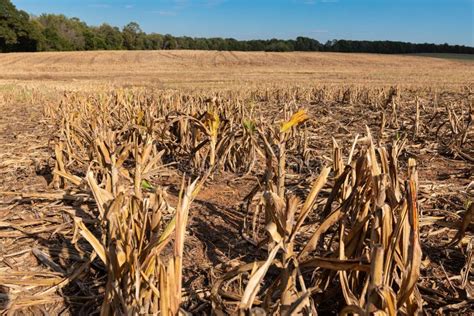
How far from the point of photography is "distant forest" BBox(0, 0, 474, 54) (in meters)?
51.2

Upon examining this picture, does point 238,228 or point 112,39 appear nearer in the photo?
point 238,228

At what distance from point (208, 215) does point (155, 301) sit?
4.68 feet

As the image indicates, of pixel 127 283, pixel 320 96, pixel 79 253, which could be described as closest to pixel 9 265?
pixel 79 253

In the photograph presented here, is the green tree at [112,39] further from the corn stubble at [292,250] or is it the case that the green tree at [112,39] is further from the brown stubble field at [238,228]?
the corn stubble at [292,250]

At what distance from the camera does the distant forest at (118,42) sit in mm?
51219

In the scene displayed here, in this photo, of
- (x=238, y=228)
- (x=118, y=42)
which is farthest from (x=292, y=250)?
(x=118, y=42)

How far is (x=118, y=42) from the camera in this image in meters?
64.8

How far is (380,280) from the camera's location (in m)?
1.44

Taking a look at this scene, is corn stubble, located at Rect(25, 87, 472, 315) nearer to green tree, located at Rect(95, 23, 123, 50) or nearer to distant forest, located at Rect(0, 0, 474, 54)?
distant forest, located at Rect(0, 0, 474, 54)

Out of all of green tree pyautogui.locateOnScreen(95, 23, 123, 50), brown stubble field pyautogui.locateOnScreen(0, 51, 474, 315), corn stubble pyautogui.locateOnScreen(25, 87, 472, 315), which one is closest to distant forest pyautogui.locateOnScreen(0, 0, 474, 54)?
green tree pyautogui.locateOnScreen(95, 23, 123, 50)

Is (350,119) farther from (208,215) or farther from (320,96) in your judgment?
(208,215)

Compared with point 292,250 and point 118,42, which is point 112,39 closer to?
point 118,42

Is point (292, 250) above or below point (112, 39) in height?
below

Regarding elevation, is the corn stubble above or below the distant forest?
below
